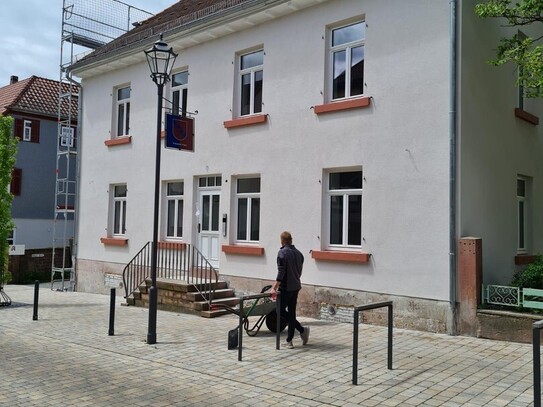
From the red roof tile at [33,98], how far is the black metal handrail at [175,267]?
14660mm

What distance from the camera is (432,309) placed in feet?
32.9

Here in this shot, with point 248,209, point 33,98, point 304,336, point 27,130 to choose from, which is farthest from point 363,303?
point 33,98

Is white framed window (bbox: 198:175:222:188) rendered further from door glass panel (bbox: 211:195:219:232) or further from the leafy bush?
the leafy bush

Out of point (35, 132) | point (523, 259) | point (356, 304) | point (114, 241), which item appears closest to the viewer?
point (356, 304)

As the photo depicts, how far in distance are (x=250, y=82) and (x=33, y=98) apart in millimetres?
18849

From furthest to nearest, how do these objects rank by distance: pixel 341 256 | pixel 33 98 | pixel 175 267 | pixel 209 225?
1. pixel 33 98
2. pixel 175 267
3. pixel 209 225
4. pixel 341 256

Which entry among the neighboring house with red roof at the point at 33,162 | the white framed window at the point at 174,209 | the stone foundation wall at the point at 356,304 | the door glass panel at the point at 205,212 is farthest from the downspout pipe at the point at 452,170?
the neighboring house with red roof at the point at 33,162

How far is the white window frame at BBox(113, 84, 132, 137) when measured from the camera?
1760 centimetres

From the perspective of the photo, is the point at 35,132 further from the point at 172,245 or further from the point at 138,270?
the point at 172,245

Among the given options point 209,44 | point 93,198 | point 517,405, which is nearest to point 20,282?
point 93,198

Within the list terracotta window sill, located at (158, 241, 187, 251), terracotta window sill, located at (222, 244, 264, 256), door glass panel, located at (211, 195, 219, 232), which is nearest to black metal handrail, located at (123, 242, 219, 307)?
terracotta window sill, located at (158, 241, 187, 251)

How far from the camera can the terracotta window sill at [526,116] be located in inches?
486

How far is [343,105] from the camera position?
11.6 m

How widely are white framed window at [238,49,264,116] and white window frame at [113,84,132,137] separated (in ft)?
16.4
